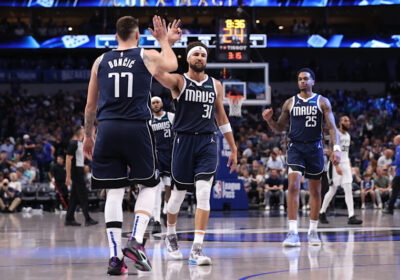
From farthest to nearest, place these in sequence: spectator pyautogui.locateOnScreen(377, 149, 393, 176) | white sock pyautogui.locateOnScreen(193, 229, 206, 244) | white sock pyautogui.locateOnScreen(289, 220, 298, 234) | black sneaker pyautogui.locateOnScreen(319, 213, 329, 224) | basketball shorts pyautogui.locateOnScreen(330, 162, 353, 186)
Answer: spectator pyautogui.locateOnScreen(377, 149, 393, 176) → basketball shorts pyautogui.locateOnScreen(330, 162, 353, 186) → black sneaker pyautogui.locateOnScreen(319, 213, 329, 224) → white sock pyautogui.locateOnScreen(289, 220, 298, 234) → white sock pyautogui.locateOnScreen(193, 229, 206, 244)

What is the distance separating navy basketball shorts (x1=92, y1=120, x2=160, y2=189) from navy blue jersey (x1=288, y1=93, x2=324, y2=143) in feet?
12.7

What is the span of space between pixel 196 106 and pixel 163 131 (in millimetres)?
3989

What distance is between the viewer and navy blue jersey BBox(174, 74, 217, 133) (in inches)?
301

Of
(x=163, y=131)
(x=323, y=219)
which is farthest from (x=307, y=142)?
(x=323, y=219)

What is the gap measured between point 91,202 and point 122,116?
14479 millimetres

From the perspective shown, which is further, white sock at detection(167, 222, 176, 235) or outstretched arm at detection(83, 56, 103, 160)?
white sock at detection(167, 222, 176, 235)

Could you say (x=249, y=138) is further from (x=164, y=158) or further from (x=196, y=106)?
(x=196, y=106)

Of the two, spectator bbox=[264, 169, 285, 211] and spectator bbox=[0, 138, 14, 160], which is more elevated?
spectator bbox=[0, 138, 14, 160]

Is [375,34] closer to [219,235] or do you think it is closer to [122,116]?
[219,235]

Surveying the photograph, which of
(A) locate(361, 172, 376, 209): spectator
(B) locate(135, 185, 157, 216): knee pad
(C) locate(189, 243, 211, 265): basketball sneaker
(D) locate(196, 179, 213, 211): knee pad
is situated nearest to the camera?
(B) locate(135, 185, 157, 216): knee pad

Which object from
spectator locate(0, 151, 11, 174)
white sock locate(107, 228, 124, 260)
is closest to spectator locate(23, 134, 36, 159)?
spectator locate(0, 151, 11, 174)

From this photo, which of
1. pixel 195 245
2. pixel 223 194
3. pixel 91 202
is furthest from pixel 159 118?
pixel 91 202

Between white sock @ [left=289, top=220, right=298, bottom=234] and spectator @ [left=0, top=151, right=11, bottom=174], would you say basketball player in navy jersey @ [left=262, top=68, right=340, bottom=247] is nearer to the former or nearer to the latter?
white sock @ [left=289, top=220, right=298, bottom=234]

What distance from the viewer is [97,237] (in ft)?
34.9
